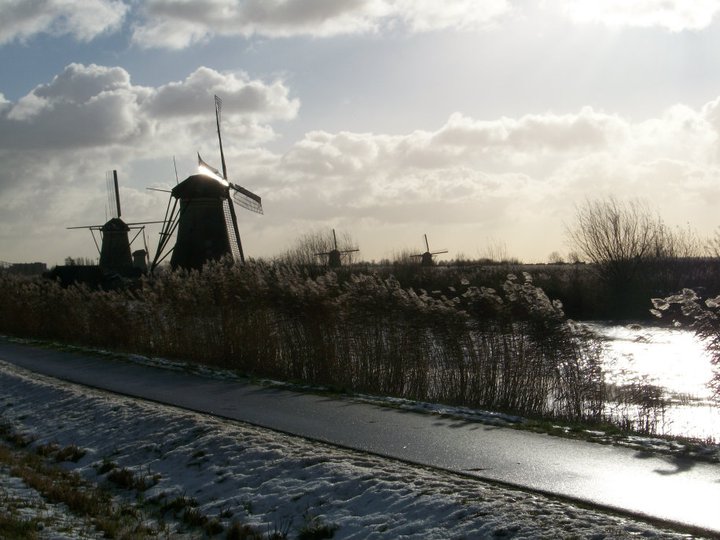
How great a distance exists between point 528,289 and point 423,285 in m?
21.4

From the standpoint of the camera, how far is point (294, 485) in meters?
7.91

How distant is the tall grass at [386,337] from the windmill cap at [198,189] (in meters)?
21.3

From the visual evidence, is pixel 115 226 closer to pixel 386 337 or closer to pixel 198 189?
pixel 198 189

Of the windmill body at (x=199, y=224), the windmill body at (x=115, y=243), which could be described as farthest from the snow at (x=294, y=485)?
the windmill body at (x=115, y=243)

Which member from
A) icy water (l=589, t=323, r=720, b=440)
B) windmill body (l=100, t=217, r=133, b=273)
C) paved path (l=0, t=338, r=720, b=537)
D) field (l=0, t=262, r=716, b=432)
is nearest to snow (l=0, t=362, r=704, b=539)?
paved path (l=0, t=338, r=720, b=537)

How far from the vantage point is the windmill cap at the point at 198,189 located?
42.2 m

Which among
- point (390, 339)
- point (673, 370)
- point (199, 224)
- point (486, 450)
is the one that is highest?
point (199, 224)

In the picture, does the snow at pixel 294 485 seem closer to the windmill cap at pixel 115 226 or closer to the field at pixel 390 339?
the field at pixel 390 339

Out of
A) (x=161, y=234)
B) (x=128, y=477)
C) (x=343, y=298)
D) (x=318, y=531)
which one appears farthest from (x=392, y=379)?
(x=161, y=234)

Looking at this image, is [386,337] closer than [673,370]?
Yes

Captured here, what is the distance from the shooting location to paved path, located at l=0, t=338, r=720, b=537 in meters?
7.01

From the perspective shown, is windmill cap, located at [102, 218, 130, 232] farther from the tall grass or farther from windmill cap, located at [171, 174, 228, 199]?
the tall grass

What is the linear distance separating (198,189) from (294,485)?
35.7 metres

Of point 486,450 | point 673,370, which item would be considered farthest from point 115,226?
point 486,450
